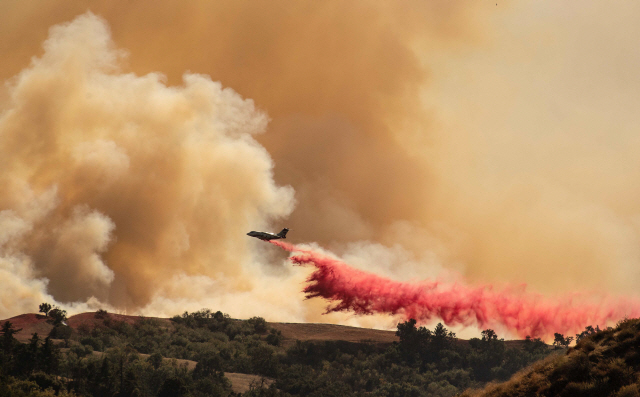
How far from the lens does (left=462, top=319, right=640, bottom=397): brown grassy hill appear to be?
55.8 m

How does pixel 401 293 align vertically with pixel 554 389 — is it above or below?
above

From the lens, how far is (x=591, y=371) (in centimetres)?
5825

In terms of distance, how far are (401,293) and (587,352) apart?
3948 inches

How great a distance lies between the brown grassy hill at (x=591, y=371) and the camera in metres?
55.8

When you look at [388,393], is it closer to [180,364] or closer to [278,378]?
[278,378]

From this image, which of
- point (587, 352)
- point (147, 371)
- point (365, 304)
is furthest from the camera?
point (147, 371)

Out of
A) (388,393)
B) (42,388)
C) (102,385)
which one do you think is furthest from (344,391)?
(42,388)

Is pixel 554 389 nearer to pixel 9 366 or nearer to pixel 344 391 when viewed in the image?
pixel 9 366

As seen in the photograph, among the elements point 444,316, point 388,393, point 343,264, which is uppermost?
point 343,264

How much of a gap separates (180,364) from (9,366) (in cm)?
5460

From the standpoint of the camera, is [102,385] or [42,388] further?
[102,385]

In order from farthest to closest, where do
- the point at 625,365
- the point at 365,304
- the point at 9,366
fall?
the point at 365,304, the point at 9,366, the point at 625,365

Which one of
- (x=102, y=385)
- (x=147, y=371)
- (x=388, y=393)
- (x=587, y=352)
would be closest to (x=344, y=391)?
(x=388, y=393)

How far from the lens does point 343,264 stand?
6319 inches
